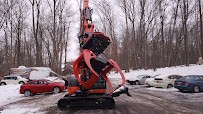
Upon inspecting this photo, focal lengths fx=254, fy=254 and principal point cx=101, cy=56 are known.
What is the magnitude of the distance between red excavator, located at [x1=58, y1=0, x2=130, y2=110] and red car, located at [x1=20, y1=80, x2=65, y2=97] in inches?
394

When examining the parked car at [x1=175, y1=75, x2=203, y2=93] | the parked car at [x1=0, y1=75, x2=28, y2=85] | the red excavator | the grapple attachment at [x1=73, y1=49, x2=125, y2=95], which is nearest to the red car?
the red excavator

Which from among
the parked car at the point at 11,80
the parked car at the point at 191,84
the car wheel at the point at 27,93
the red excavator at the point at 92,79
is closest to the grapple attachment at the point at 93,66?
the red excavator at the point at 92,79

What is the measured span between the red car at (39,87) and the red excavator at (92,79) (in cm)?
1002

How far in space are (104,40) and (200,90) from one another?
39.3 feet

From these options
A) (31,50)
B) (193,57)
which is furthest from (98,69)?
(31,50)

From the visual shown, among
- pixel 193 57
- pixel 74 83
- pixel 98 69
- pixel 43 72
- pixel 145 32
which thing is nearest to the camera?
pixel 98 69

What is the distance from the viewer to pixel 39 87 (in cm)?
2194

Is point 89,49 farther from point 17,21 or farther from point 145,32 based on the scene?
point 17,21

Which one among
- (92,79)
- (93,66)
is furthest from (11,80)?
(93,66)

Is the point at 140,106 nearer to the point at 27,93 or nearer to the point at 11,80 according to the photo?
the point at 27,93

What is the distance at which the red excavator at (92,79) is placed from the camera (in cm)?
1069

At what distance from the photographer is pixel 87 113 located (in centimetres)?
1062

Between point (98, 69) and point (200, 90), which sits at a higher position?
point (98, 69)

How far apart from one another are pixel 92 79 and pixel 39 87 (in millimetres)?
11810
